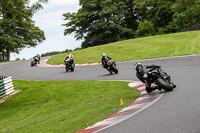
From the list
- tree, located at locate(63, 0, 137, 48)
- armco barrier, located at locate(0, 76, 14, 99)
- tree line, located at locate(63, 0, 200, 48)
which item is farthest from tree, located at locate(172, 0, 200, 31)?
armco barrier, located at locate(0, 76, 14, 99)

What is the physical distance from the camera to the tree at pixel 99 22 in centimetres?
6300

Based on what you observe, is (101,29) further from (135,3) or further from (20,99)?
(20,99)

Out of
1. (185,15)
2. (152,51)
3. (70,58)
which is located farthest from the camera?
(185,15)

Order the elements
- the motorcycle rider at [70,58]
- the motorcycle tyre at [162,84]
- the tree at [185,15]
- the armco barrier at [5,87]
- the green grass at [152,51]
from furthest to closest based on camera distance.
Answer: the tree at [185,15]
the green grass at [152,51]
the motorcycle rider at [70,58]
the armco barrier at [5,87]
the motorcycle tyre at [162,84]

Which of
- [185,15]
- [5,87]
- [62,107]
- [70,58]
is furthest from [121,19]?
[62,107]

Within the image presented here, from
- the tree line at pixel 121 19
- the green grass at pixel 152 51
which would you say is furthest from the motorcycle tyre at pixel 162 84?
the tree line at pixel 121 19

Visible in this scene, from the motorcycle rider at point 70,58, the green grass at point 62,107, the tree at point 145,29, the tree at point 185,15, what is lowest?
the green grass at point 62,107

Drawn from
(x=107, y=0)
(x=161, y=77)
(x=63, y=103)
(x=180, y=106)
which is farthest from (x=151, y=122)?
(x=107, y=0)

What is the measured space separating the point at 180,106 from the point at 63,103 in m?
5.12

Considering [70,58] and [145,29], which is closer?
[70,58]

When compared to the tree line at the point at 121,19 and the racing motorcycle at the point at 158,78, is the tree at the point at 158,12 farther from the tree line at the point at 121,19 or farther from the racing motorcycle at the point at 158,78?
the racing motorcycle at the point at 158,78

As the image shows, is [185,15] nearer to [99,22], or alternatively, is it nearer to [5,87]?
[99,22]

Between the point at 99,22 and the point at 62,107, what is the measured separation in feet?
178

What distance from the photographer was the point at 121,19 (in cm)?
6650
